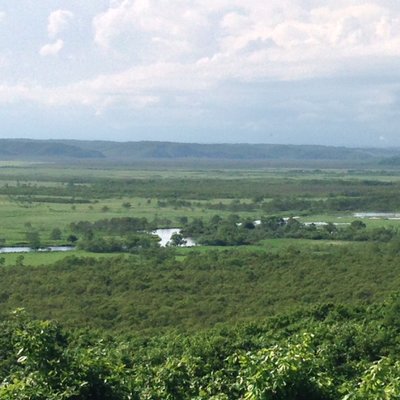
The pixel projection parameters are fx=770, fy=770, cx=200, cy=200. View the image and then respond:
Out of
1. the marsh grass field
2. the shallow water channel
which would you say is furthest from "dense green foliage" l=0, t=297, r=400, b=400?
the marsh grass field

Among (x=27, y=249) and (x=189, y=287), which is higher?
(x=189, y=287)

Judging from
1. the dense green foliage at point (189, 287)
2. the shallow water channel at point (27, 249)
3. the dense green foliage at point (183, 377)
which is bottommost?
the shallow water channel at point (27, 249)

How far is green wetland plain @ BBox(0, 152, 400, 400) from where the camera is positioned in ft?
29.6

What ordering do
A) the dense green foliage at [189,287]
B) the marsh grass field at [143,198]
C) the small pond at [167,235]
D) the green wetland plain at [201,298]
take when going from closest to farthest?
the green wetland plain at [201,298] → the dense green foliage at [189,287] → the small pond at [167,235] → the marsh grass field at [143,198]

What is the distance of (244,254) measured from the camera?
43625mm

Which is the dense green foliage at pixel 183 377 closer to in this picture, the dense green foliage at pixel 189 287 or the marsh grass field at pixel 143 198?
the dense green foliage at pixel 189 287

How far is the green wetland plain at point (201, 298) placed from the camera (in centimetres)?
902

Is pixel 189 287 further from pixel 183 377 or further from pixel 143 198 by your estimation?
pixel 143 198

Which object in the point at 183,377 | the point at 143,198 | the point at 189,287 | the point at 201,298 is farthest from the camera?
the point at 143,198

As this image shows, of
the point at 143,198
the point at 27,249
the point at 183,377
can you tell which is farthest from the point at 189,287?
the point at 143,198

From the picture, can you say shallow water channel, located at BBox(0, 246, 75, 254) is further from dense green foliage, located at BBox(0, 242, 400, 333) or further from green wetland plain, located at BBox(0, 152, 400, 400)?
dense green foliage, located at BBox(0, 242, 400, 333)

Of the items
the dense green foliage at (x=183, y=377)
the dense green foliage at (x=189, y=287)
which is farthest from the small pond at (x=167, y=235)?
the dense green foliage at (x=183, y=377)

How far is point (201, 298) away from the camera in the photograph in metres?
31.4

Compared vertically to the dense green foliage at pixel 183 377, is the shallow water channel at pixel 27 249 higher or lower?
lower
